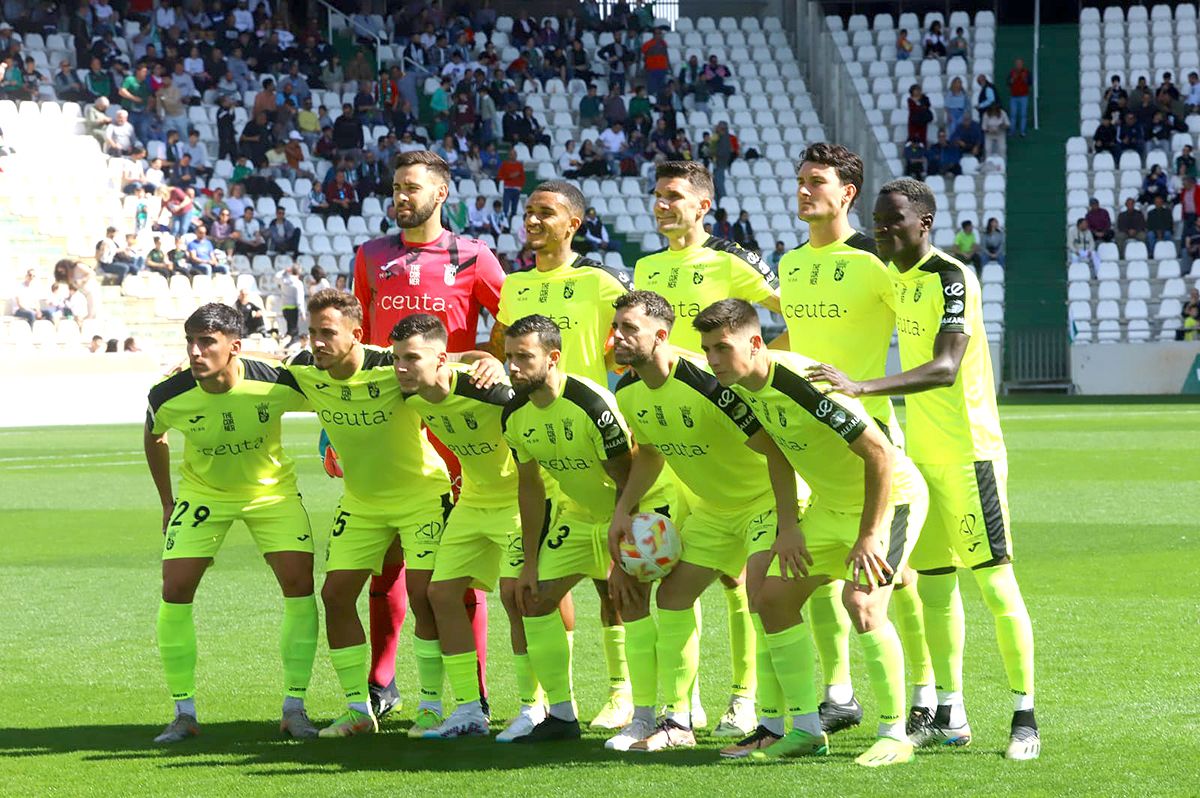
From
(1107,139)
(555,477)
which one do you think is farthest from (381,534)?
(1107,139)

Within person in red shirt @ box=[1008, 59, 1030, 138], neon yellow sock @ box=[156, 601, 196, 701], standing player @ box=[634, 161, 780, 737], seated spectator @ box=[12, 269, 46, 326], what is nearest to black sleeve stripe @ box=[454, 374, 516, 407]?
standing player @ box=[634, 161, 780, 737]

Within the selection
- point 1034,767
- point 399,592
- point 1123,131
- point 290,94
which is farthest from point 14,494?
point 1123,131

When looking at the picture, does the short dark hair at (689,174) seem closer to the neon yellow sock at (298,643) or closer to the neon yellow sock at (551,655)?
the neon yellow sock at (551,655)

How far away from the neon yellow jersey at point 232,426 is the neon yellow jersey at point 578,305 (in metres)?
1.10

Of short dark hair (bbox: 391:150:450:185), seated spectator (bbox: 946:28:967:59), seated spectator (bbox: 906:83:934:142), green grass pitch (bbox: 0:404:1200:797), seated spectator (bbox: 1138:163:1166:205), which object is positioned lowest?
green grass pitch (bbox: 0:404:1200:797)

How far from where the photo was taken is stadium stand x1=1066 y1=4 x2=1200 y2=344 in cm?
2916

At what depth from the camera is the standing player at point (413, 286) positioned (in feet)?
23.7

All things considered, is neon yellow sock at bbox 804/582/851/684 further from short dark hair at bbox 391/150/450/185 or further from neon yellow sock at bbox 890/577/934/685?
short dark hair at bbox 391/150/450/185

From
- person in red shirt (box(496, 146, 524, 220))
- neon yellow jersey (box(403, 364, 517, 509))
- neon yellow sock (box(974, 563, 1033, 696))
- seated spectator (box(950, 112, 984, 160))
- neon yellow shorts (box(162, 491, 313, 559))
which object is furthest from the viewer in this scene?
seated spectator (box(950, 112, 984, 160))

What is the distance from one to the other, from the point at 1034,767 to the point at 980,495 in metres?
1.00

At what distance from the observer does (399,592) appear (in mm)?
7434

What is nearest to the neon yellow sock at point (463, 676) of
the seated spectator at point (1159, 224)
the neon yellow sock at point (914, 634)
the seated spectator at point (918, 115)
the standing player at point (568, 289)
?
the standing player at point (568, 289)

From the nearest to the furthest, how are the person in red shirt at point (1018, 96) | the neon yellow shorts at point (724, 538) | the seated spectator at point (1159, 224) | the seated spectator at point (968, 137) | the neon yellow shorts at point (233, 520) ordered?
the neon yellow shorts at point (724, 538)
the neon yellow shorts at point (233, 520)
the seated spectator at point (1159, 224)
the seated spectator at point (968, 137)
the person in red shirt at point (1018, 96)

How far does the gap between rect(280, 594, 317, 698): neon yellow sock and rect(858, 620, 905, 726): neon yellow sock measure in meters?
2.29
